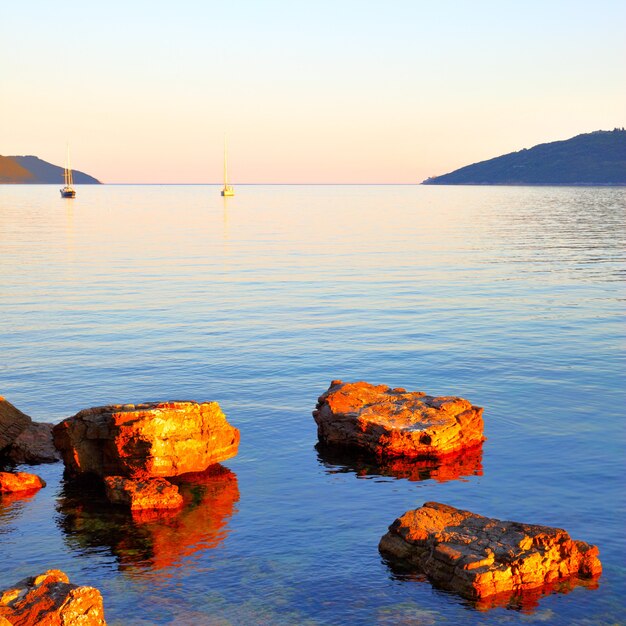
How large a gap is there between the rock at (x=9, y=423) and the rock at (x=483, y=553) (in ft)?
45.1

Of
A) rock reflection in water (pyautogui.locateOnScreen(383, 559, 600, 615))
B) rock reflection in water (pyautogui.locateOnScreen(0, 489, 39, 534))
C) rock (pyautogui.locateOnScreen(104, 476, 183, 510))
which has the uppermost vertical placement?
rock (pyautogui.locateOnScreen(104, 476, 183, 510))

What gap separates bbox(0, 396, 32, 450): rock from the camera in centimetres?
2852

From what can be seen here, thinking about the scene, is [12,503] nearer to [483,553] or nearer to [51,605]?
[51,605]

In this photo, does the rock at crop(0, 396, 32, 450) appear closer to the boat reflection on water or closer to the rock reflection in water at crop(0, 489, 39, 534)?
the rock reflection in water at crop(0, 489, 39, 534)

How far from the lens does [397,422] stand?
96.1ft

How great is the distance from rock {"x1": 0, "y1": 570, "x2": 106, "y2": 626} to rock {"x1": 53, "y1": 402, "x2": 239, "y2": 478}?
857 cm

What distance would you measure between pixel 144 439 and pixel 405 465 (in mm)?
8501

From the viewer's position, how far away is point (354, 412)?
97.7ft

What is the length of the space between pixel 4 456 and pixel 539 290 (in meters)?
48.2

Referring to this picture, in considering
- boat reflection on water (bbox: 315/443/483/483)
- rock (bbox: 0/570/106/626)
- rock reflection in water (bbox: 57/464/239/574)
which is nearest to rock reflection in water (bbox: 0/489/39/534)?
rock reflection in water (bbox: 57/464/239/574)

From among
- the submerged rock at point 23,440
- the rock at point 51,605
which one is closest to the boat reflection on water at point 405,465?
the submerged rock at point 23,440

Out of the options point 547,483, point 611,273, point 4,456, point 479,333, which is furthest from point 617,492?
point 611,273

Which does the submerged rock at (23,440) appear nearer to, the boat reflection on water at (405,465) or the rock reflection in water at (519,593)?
the boat reflection on water at (405,465)

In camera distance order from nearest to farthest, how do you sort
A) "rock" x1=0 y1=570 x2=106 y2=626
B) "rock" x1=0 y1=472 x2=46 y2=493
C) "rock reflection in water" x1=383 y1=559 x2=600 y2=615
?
"rock" x1=0 y1=570 x2=106 y2=626, "rock reflection in water" x1=383 y1=559 x2=600 y2=615, "rock" x1=0 y1=472 x2=46 y2=493
